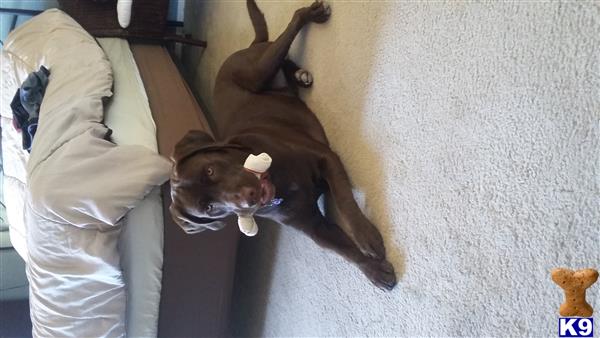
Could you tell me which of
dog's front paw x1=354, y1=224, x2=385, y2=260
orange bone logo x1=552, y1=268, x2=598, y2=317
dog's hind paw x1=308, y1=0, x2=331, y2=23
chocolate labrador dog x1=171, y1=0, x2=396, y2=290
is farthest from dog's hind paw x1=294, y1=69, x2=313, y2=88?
orange bone logo x1=552, y1=268, x2=598, y2=317

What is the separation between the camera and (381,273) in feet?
4.84

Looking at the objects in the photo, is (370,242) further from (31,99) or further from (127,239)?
(31,99)

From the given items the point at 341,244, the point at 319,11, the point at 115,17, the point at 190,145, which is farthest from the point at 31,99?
the point at 341,244

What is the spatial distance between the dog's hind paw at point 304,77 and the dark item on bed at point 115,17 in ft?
3.89

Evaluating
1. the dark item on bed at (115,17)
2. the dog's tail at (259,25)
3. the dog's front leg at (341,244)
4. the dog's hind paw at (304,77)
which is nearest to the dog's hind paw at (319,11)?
the dog's hind paw at (304,77)

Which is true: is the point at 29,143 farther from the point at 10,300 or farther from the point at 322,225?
the point at 322,225

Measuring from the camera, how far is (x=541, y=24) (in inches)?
42.8

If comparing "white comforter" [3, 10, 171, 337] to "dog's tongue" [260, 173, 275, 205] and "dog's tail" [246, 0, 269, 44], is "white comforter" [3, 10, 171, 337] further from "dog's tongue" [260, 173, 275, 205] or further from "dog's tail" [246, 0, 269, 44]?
"dog's tail" [246, 0, 269, 44]

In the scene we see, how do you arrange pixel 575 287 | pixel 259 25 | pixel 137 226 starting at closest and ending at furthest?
pixel 575 287 < pixel 137 226 < pixel 259 25

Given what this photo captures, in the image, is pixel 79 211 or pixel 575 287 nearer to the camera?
pixel 575 287

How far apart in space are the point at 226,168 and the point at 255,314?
116 cm

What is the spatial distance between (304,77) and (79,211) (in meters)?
0.85

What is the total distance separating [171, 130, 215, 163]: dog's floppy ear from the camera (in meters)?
1.39

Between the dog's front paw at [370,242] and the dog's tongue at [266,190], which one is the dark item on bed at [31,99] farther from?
the dog's front paw at [370,242]
